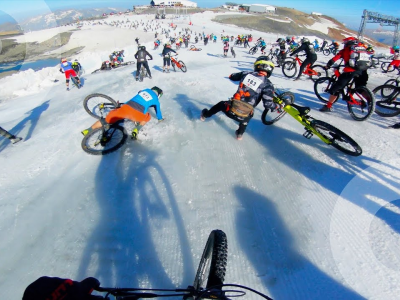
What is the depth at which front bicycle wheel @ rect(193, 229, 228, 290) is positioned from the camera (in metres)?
1.83

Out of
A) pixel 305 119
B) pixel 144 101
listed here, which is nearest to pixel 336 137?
pixel 305 119

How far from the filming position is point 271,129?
18.0 feet

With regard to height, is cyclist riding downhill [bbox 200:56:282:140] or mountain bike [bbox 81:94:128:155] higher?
cyclist riding downhill [bbox 200:56:282:140]

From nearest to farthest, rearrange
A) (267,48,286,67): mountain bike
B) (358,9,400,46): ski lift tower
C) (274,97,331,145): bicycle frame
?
(274,97,331,145): bicycle frame, (267,48,286,67): mountain bike, (358,9,400,46): ski lift tower

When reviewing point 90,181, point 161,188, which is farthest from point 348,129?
point 90,181

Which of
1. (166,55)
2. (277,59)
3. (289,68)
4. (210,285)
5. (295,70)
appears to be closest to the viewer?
(210,285)

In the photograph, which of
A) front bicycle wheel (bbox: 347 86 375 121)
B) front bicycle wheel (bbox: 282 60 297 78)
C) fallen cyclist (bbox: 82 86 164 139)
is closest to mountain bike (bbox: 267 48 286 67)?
front bicycle wheel (bbox: 282 60 297 78)

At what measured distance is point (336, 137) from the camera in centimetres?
432

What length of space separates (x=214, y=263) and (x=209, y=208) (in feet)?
5.10

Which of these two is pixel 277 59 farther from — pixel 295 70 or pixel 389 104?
pixel 389 104

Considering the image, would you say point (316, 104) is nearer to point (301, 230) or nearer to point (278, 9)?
point (301, 230)

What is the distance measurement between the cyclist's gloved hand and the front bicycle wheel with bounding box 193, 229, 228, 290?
951 millimetres

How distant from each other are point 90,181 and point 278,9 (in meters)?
103

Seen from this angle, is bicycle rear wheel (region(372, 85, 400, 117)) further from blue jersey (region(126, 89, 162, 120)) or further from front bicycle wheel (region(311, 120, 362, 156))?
blue jersey (region(126, 89, 162, 120))
